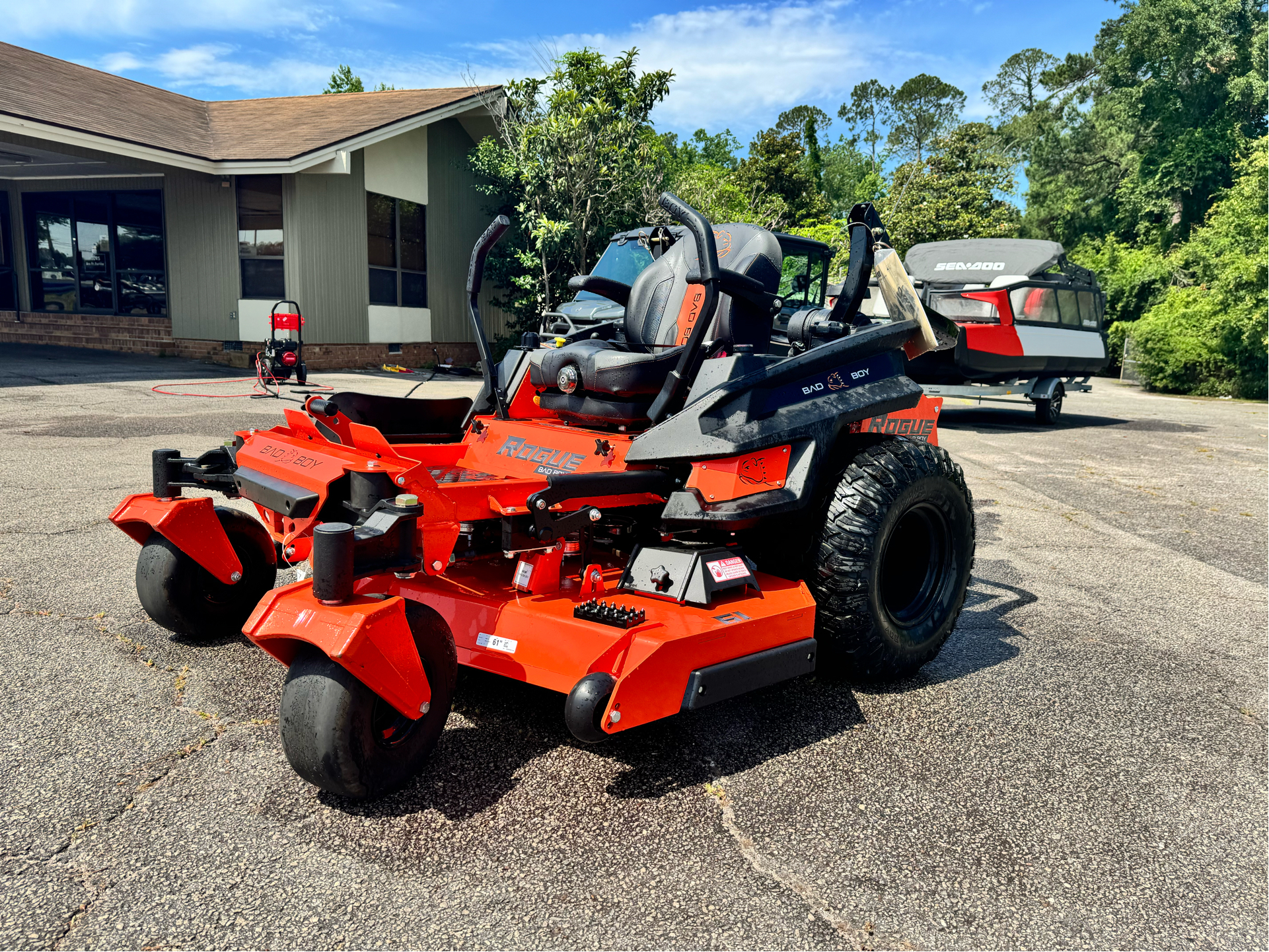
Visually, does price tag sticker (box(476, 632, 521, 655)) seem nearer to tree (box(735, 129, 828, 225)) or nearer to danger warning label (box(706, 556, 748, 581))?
danger warning label (box(706, 556, 748, 581))

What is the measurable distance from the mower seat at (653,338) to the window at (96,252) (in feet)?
54.7

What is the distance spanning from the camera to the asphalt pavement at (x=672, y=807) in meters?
2.29

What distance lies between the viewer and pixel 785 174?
1655 inches

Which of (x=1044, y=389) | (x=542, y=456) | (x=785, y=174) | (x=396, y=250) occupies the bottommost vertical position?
(x=1044, y=389)

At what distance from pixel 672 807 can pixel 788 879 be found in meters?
0.46

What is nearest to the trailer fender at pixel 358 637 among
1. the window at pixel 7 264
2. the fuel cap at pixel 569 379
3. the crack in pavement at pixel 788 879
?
the crack in pavement at pixel 788 879

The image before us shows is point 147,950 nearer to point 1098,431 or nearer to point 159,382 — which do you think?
point 159,382

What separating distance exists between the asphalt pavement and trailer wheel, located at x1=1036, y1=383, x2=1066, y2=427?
35.0 ft

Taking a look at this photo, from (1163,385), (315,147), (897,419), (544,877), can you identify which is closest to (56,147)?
(315,147)

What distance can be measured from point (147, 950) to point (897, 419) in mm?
3536

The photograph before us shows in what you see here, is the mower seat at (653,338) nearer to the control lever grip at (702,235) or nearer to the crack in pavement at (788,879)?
the control lever grip at (702,235)

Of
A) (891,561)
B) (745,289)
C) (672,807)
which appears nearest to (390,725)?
(672,807)

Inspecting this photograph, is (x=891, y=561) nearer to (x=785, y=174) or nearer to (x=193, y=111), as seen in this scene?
(x=193, y=111)

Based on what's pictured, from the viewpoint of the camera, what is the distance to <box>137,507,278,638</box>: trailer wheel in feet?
12.5
